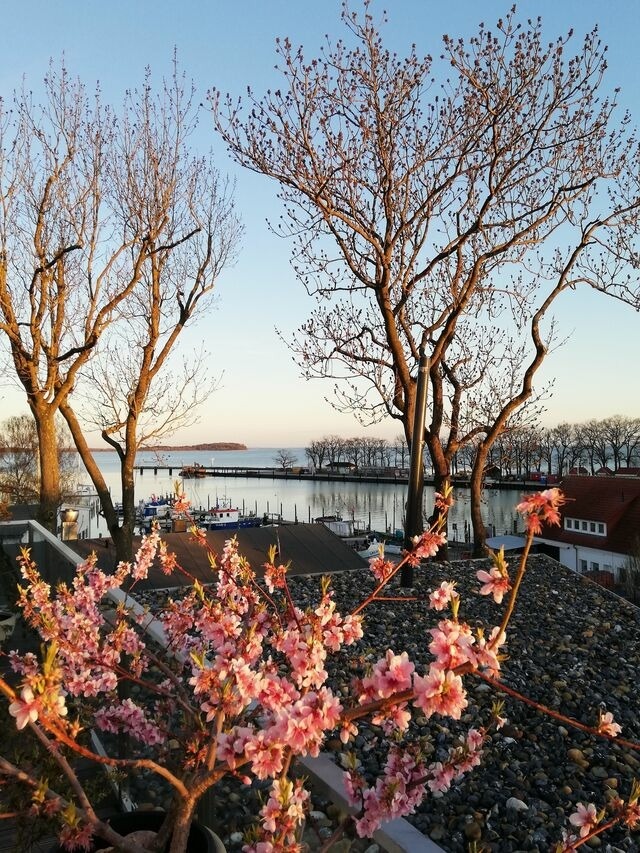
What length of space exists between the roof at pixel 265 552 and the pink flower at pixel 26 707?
274 inches

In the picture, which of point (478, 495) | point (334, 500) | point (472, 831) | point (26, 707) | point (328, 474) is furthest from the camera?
point (328, 474)

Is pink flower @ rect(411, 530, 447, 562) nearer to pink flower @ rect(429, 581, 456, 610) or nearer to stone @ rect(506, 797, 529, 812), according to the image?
pink flower @ rect(429, 581, 456, 610)

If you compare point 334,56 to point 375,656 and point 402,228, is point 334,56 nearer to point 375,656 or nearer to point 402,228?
point 402,228

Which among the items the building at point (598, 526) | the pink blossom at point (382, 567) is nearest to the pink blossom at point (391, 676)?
the pink blossom at point (382, 567)

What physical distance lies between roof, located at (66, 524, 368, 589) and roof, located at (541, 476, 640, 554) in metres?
14.6

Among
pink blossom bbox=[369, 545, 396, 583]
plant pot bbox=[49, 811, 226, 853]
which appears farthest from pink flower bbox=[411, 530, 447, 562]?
plant pot bbox=[49, 811, 226, 853]

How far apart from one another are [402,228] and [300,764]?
805 cm

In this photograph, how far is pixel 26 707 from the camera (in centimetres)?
127

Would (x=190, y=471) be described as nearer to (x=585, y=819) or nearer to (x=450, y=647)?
(x=585, y=819)

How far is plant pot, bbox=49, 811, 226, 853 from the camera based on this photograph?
1.97 m

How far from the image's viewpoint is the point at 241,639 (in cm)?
186

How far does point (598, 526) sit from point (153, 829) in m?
24.5

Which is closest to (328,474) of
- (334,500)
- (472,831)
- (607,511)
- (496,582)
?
(334,500)

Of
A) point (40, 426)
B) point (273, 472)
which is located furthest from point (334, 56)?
point (273, 472)
